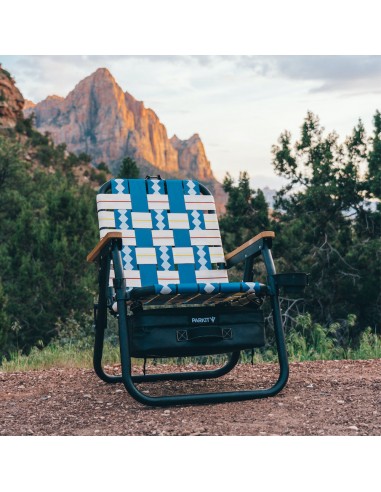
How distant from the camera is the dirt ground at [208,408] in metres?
2.76

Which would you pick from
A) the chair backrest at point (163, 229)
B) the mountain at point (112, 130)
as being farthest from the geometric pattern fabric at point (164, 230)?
the mountain at point (112, 130)

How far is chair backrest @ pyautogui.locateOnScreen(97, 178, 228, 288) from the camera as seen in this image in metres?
3.82

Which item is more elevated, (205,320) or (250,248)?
(250,248)

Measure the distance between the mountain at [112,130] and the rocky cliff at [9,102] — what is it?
697 millimetres

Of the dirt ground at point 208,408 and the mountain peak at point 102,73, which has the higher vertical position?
the mountain peak at point 102,73

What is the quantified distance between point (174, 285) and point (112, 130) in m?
39.8

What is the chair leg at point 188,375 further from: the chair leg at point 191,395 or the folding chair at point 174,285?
the chair leg at point 191,395

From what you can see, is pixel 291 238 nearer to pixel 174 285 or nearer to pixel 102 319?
pixel 102 319

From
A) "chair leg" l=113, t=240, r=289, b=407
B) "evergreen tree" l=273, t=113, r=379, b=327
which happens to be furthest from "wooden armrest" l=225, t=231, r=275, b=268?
"evergreen tree" l=273, t=113, r=379, b=327

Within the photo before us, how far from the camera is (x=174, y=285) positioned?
9.95 feet

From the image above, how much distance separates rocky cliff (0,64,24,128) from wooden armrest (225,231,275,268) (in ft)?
81.4

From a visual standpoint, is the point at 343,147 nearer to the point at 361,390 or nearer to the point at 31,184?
the point at 31,184

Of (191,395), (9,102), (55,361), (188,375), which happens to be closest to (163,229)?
(188,375)
